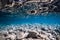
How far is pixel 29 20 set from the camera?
5.19 feet

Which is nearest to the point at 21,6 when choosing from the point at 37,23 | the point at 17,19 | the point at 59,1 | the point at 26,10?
the point at 26,10

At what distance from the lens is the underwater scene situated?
140 cm

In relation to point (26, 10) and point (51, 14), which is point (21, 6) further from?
point (51, 14)

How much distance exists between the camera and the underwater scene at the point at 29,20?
140 centimetres

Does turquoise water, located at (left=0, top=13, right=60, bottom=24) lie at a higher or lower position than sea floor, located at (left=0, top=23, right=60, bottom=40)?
higher

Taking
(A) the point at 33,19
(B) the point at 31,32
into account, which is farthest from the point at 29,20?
(B) the point at 31,32

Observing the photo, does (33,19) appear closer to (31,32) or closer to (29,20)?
A: (29,20)

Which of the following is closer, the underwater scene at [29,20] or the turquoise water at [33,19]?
the underwater scene at [29,20]

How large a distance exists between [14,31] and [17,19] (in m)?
0.20

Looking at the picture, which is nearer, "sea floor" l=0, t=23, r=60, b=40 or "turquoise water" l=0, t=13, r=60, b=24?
"sea floor" l=0, t=23, r=60, b=40

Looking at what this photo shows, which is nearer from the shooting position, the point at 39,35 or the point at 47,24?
the point at 39,35

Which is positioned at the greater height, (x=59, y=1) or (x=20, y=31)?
(x=59, y=1)

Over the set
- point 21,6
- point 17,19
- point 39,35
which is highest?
point 21,6

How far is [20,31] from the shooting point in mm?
1451
